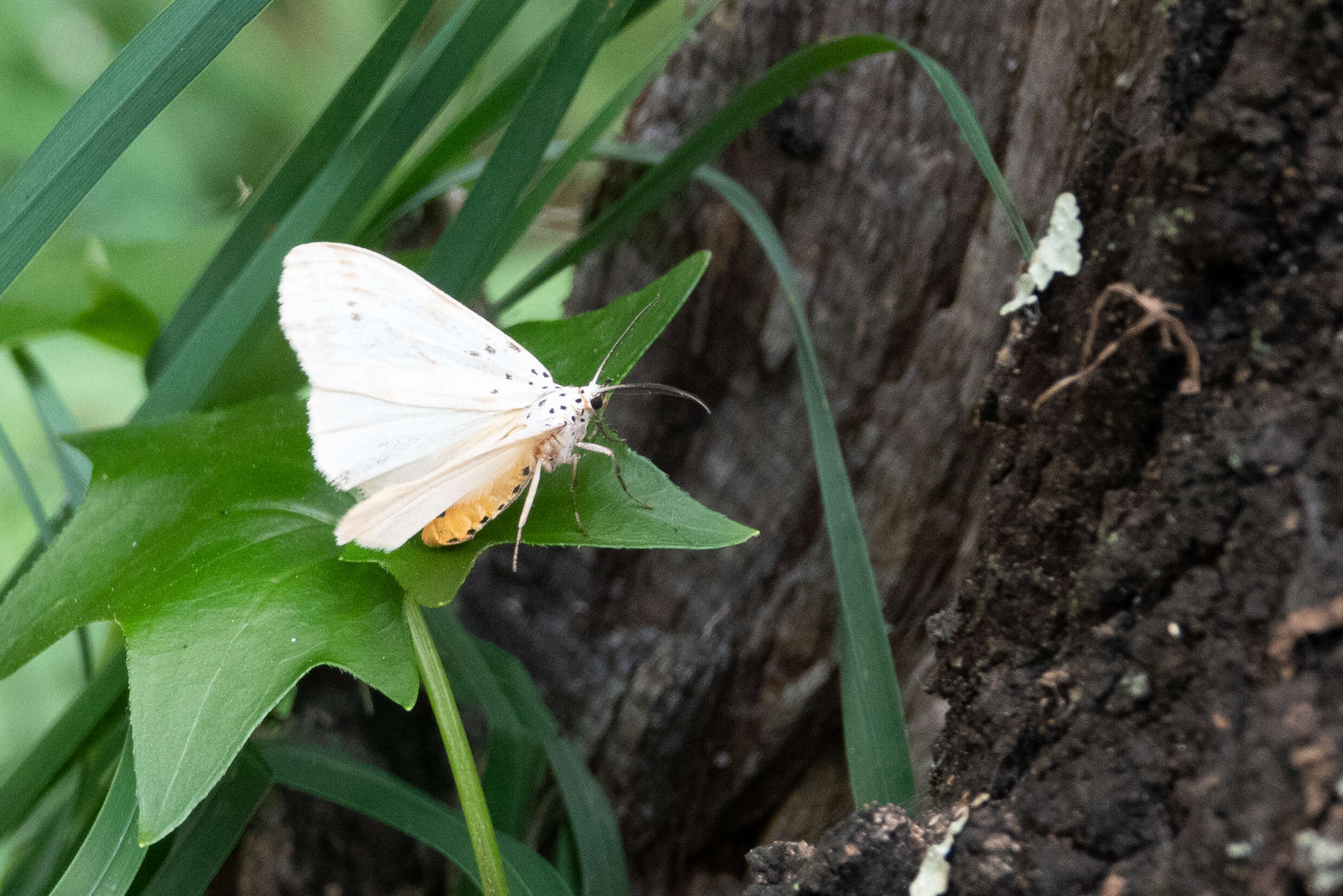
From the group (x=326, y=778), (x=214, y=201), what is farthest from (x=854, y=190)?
(x=214, y=201)

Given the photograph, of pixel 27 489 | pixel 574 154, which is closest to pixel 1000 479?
pixel 574 154

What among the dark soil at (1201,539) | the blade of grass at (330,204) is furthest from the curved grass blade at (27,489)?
the dark soil at (1201,539)

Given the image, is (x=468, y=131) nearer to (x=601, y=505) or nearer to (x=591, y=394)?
(x=591, y=394)

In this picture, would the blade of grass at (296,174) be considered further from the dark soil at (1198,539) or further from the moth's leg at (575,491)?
the dark soil at (1198,539)

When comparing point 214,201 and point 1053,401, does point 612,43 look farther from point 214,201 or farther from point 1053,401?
point 1053,401

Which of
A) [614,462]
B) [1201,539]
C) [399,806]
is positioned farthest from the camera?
[399,806]
